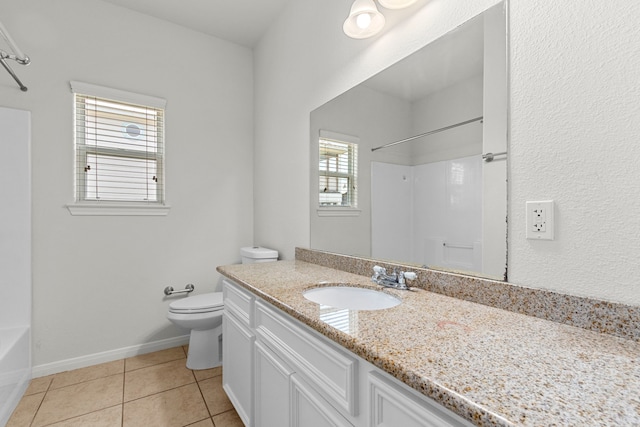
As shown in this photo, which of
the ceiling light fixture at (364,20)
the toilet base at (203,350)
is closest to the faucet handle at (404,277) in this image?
the ceiling light fixture at (364,20)

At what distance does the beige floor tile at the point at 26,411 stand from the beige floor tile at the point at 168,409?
1.54 ft

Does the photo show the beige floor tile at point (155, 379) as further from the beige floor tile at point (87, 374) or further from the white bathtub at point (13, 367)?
the white bathtub at point (13, 367)

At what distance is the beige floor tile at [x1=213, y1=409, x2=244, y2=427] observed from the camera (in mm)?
1616

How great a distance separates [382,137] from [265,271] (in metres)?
0.94

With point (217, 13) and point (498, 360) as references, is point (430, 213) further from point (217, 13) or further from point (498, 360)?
point (217, 13)

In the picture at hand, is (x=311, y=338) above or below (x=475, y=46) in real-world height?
below

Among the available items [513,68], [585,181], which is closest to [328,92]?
[513,68]

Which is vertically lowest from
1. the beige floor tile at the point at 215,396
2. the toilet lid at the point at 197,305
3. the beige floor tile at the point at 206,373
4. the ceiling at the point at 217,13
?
the beige floor tile at the point at 206,373

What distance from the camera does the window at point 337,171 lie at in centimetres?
174

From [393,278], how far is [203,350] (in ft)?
5.46

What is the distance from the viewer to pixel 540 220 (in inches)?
35.2

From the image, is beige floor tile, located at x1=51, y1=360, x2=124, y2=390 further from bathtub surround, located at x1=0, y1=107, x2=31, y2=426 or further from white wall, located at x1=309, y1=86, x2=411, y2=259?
white wall, located at x1=309, y1=86, x2=411, y2=259

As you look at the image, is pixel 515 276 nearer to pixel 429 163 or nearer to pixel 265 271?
pixel 429 163

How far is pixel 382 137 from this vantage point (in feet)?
4.96
